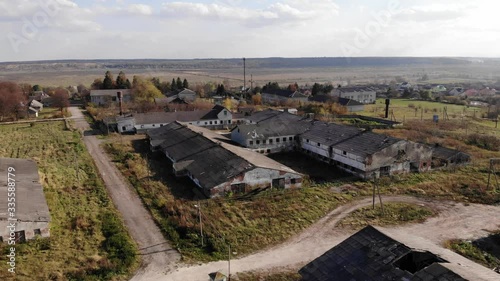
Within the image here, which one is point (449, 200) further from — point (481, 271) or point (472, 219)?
point (481, 271)

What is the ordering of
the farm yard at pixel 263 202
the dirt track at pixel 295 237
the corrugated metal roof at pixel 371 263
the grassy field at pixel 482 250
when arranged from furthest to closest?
the farm yard at pixel 263 202, the grassy field at pixel 482 250, the dirt track at pixel 295 237, the corrugated metal roof at pixel 371 263

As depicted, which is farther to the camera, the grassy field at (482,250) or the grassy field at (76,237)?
the grassy field at (482,250)

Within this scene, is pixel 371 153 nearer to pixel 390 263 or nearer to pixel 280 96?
pixel 390 263

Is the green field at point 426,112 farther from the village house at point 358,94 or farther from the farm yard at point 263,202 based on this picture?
the farm yard at point 263,202

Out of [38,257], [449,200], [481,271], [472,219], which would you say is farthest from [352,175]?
[38,257]

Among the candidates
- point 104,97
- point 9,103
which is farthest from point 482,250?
point 104,97

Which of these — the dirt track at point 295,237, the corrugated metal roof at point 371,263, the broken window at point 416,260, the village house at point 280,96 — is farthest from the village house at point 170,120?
the broken window at point 416,260
